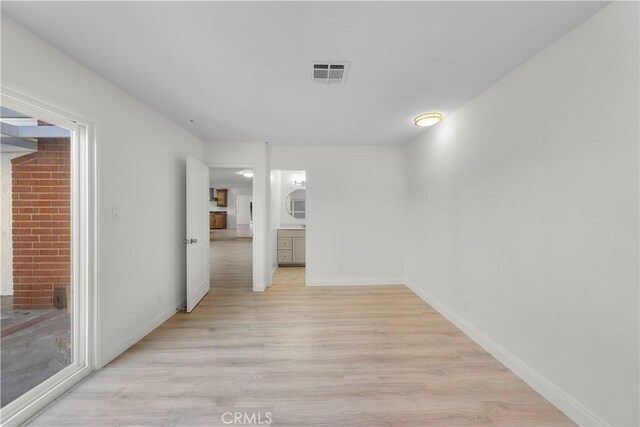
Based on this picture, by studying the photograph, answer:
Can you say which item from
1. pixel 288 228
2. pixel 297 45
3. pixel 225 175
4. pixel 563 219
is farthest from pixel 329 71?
pixel 225 175

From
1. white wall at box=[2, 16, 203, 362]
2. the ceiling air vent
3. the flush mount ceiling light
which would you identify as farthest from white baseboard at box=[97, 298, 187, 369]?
the flush mount ceiling light

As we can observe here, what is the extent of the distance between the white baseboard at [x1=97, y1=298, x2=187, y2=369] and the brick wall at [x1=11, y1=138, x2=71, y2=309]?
0.72 meters

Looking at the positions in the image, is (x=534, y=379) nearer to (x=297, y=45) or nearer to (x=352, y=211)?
(x=297, y=45)

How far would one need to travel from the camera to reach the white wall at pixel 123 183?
5.44 feet

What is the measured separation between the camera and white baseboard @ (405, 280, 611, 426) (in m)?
1.55

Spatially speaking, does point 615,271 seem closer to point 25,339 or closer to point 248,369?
point 248,369

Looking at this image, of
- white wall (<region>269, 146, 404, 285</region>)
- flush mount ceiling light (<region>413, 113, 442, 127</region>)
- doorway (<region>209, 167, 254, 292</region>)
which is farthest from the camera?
doorway (<region>209, 167, 254, 292</region>)

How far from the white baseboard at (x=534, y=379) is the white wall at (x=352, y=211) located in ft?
5.48

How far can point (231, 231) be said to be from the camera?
1231cm

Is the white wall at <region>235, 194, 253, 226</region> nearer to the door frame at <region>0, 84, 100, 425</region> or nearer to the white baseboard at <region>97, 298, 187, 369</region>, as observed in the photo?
the white baseboard at <region>97, 298, 187, 369</region>

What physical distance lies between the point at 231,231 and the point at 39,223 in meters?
10.2

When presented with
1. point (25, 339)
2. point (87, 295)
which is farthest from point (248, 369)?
point (25, 339)

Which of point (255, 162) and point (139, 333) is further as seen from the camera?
point (255, 162)

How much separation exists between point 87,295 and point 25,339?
0.88 metres
